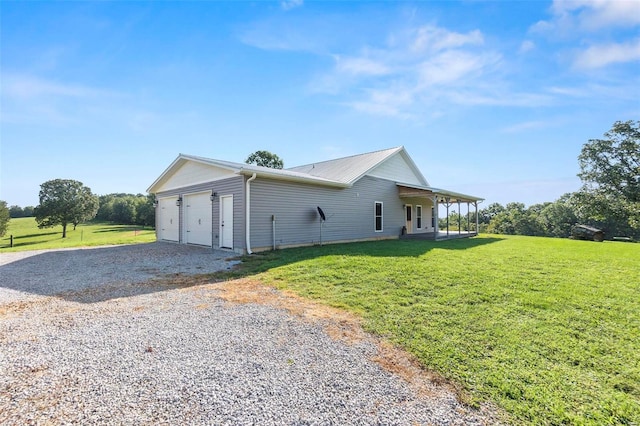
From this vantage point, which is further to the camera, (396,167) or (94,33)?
(396,167)

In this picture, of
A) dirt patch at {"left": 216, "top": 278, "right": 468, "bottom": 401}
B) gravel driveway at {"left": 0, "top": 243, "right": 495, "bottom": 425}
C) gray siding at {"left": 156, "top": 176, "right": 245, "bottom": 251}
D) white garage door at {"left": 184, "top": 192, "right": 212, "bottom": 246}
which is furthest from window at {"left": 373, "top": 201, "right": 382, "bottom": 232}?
gravel driveway at {"left": 0, "top": 243, "right": 495, "bottom": 425}

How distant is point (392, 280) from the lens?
5.84m

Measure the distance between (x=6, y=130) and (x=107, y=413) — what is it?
15.0 meters

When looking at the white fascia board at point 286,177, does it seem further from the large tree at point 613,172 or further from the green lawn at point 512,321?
the large tree at point 613,172

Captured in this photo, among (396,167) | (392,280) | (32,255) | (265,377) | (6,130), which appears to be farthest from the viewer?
(396,167)

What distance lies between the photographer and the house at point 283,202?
10031 mm

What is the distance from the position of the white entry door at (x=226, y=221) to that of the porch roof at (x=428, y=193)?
9.52 meters

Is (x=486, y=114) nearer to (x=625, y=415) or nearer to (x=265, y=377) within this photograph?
(x=625, y=415)

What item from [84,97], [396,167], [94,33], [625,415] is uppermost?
[94,33]

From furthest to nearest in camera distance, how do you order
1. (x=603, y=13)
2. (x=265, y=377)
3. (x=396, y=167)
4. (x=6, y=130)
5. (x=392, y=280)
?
(x=396, y=167), (x=6, y=130), (x=603, y=13), (x=392, y=280), (x=265, y=377)

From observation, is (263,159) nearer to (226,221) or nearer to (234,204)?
(226,221)

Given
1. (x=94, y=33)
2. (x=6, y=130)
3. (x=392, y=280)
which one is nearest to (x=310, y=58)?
(x=94, y=33)

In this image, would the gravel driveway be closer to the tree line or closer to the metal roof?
the metal roof

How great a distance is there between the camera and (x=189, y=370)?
265 cm
